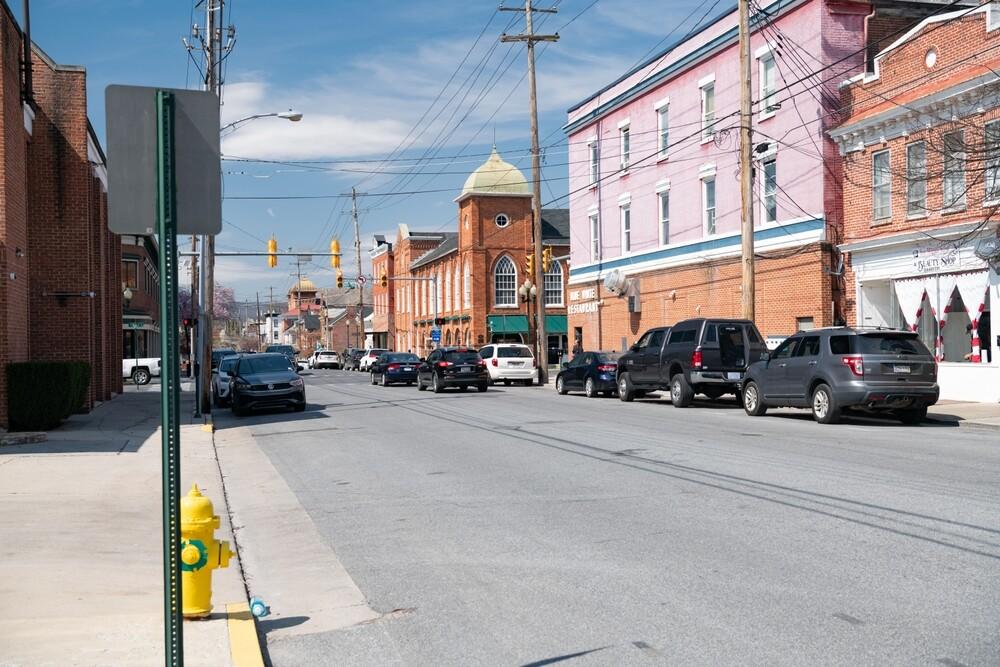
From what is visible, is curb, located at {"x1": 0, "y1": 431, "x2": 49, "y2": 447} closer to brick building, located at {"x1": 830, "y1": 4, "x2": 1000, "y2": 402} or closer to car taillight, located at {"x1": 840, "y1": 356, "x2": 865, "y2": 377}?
car taillight, located at {"x1": 840, "y1": 356, "x2": 865, "y2": 377}

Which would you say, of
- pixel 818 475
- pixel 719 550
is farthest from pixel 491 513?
pixel 818 475

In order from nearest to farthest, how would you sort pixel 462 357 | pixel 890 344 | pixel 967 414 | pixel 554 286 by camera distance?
pixel 890 344, pixel 967 414, pixel 462 357, pixel 554 286

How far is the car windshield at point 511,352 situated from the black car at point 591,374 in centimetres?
762

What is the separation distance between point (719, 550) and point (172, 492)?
182 inches

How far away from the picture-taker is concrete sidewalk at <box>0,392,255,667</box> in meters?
5.77

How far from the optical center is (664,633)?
5777 mm

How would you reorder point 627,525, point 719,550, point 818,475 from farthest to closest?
1. point 818,475
2. point 627,525
3. point 719,550

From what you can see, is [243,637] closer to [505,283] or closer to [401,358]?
[401,358]

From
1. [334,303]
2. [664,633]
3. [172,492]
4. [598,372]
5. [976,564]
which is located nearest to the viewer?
[172,492]

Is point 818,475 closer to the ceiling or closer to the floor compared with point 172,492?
closer to the floor

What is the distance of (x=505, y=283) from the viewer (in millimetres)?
69375

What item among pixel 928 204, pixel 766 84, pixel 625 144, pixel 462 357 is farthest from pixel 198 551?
pixel 625 144

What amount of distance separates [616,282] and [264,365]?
702 inches

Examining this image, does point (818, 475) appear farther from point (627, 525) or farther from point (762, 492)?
point (627, 525)
